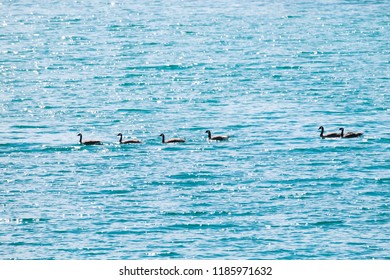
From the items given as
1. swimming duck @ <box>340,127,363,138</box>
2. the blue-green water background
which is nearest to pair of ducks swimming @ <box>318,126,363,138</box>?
swimming duck @ <box>340,127,363,138</box>

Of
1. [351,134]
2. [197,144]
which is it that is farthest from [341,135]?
[197,144]

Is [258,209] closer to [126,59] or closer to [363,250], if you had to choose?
[363,250]

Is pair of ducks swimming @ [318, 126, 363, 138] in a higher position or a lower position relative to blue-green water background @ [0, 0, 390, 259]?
higher

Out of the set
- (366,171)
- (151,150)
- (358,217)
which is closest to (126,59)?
(151,150)

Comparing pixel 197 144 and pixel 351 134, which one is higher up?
pixel 351 134

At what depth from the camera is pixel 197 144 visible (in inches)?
2680

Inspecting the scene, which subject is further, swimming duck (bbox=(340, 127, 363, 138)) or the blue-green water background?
swimming duck (bbox=(340, 127, 363, 138))

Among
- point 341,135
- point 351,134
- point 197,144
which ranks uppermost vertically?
point 351,134

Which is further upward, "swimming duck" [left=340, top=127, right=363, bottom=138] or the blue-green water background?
"swimming duck" [left=340, top=127, right=363, bottom=138]

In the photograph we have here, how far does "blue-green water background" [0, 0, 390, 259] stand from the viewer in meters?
53.5

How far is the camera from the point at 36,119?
75375mm

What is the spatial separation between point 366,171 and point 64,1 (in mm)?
86251

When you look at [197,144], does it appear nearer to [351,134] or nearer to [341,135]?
[341,135]

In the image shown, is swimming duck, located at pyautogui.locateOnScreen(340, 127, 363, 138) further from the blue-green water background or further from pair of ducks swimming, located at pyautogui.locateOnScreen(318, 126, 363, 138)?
the blue-green water background
